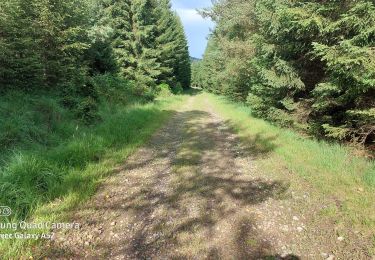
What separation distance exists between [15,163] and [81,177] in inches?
Result: 47.4

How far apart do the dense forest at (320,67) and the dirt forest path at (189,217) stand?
314 centimetres

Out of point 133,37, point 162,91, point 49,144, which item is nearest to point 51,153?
point 49,144

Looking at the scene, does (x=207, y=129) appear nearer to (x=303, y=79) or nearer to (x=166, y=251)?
(x=303, y=79)

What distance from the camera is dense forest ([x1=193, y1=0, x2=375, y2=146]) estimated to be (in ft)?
23.2

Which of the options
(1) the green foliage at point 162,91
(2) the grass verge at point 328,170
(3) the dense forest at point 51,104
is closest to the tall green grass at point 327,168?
(2) the grass verge at point 328,170

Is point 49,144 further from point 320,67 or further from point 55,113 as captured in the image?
point 320,67

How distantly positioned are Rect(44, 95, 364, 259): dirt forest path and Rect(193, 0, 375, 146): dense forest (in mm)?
3135

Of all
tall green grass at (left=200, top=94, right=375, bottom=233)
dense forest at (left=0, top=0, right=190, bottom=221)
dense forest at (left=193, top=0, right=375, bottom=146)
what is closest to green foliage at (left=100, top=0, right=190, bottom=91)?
dense forest at (left=0, top=0, right=190, bottom=221)

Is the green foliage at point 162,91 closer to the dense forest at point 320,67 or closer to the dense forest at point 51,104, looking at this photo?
the dense forest at point 51,104

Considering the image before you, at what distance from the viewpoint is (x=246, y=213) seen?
193 inches

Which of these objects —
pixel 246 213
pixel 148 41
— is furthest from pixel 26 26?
pixel 148 41

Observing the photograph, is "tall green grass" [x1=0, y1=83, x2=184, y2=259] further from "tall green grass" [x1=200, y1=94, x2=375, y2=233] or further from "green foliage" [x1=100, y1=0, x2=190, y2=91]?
"green foliage" [x1=100, y1=0, x2=190, y2=91]

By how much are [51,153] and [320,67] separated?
8.79 metres

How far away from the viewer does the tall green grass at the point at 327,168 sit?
16.1ft
